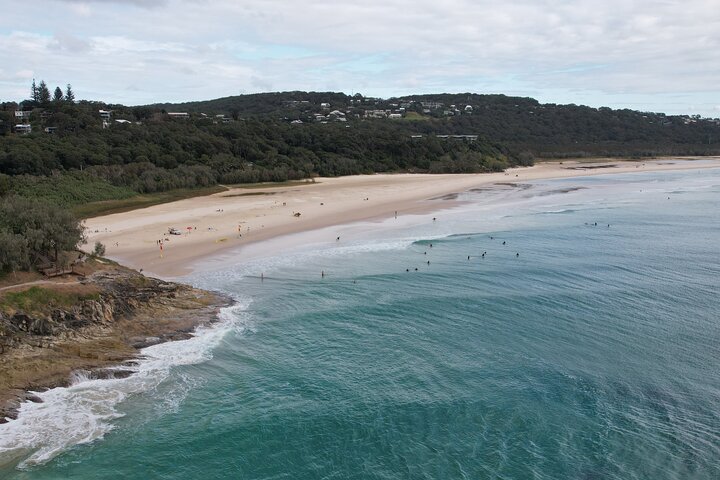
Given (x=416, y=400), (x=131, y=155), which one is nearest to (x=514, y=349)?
(x=416, y=400)

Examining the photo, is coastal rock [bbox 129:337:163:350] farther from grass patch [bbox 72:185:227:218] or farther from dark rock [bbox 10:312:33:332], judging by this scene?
grass patch [bbox 72:185:227:218]

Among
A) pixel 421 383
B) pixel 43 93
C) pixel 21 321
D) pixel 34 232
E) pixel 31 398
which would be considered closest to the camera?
pixel 31 398

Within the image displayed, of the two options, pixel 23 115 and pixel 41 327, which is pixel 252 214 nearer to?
pixel 41 327

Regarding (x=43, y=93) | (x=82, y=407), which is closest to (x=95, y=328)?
(x=82, y=407)

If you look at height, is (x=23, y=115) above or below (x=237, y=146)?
above

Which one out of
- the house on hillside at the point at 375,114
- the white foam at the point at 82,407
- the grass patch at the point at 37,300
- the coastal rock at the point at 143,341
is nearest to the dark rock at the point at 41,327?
the grass patch at the point at 37,300

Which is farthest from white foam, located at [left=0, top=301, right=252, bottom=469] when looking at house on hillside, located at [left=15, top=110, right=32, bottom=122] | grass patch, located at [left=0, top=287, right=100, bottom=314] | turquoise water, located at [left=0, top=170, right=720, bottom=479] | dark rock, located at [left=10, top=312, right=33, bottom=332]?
house on hillside, located at [left=15, top=110, right=32, bottom=122]

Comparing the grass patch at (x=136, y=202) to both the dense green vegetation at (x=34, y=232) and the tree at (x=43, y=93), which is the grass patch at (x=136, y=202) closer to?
the dense green vegetation at (x=34, y=232)

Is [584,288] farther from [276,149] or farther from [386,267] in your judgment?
[276,149]
